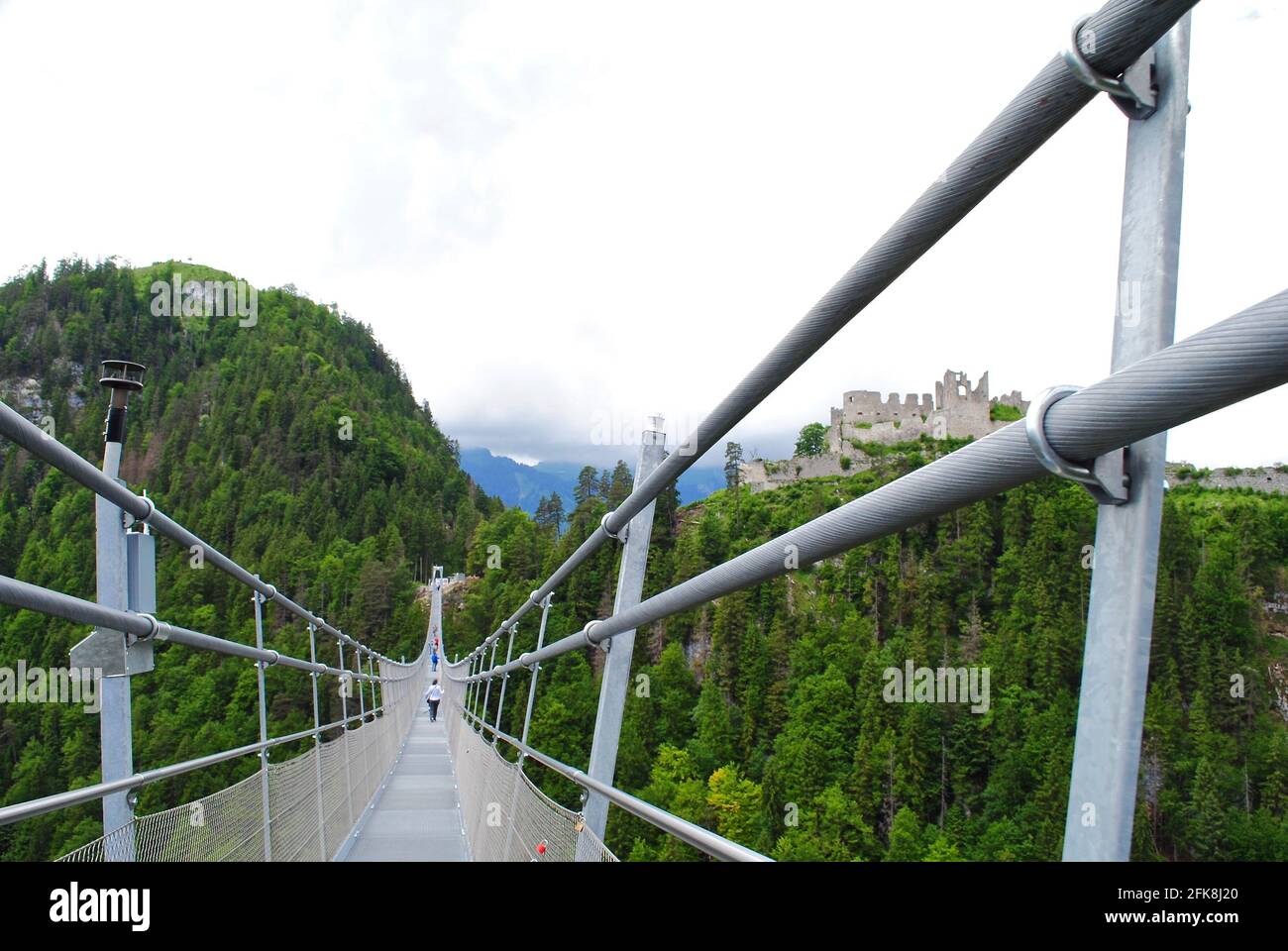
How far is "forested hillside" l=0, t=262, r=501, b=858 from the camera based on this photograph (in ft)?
145

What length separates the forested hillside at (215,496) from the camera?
44188 millimetres

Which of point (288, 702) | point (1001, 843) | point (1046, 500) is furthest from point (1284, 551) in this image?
point (288, 702)

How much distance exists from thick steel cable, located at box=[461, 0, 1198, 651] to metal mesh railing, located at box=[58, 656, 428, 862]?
120 cm

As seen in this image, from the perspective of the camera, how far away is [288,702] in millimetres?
42188

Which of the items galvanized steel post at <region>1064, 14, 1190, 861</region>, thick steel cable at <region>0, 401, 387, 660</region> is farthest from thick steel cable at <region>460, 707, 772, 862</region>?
thick steel cable at <region>0, 401, 387, 660</region>

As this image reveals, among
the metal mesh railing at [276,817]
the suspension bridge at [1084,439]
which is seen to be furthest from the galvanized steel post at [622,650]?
the metal mesh railing at [276,817]

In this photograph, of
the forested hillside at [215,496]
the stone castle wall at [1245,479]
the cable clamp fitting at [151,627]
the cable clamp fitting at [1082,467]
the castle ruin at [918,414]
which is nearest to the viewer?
the cable clamp fitting at [1082,467]

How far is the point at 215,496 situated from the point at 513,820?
77287mm

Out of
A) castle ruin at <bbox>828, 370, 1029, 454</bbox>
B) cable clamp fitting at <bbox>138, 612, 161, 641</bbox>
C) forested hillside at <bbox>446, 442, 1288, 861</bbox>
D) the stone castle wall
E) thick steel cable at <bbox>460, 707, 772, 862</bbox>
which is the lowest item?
forested hillside at <bbox>446, 442, 1288, 861</bbox>

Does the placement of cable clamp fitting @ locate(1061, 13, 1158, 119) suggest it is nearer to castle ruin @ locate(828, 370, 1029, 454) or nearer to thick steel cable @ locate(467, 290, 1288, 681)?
thick steel cable @ locate(467, 290, 1288, 681)

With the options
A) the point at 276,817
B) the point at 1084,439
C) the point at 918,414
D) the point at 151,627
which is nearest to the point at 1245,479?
the point at 918,414

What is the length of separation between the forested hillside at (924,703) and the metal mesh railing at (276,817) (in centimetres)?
2519

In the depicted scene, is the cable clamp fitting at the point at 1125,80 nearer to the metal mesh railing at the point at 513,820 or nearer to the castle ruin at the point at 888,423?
the metal mesh railing at the point at 513,820
